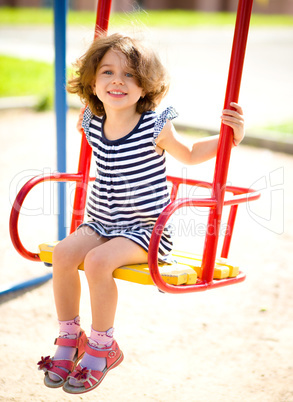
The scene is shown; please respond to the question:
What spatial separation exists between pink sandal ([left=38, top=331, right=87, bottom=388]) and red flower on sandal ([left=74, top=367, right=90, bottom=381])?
3.7 inches

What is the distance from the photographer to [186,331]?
3.07 meters

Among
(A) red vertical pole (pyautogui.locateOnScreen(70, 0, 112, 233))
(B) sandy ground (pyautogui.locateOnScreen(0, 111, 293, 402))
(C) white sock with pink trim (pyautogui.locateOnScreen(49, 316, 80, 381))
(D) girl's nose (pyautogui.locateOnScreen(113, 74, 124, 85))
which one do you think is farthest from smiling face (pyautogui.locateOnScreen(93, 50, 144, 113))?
(B) sandy ground (pyautogui.locateOnScreen(0, 111, 293, 402))

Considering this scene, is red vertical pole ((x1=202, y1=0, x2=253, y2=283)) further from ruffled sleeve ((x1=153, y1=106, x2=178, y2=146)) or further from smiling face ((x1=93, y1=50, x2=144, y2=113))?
smiling face ((x1=93, y1=50, x2=144, y2=113))

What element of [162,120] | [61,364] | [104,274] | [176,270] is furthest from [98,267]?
[162,120]

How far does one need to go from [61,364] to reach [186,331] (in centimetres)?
111

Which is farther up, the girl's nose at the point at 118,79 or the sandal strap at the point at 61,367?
the girl's nose at the point at 118,79

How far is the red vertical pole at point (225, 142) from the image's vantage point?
204cm

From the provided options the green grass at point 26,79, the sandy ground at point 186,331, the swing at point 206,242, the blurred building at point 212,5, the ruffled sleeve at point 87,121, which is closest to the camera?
the swing at point 206,242

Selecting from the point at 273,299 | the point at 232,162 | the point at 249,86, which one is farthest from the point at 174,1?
the point at 273,299

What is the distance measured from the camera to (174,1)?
30078mm

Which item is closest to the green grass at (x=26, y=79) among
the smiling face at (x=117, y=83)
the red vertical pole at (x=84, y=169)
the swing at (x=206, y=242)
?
the red vertical pole at (x=84, y=169)

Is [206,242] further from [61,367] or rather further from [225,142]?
[61,367]

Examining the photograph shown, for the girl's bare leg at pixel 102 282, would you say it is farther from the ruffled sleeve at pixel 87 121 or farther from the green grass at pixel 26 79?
the green grass at pixel 26 79

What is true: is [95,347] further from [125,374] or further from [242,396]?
[242,396]
